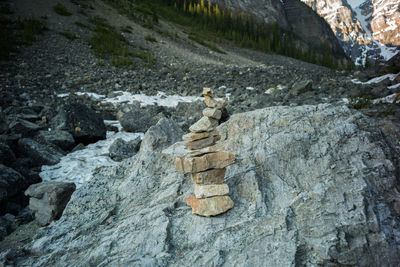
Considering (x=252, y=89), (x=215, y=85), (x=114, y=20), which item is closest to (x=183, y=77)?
(x=215, y=85)

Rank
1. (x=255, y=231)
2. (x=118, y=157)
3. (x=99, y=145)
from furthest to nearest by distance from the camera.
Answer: (x=99, y=145)
(x=118, y=157)
(x=255, y=231)

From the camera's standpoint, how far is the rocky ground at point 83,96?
8031 mm

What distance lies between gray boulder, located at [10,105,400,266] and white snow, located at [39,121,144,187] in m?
2.29

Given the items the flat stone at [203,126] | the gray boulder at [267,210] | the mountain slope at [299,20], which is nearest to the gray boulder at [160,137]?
the gray boulder at [267,210]

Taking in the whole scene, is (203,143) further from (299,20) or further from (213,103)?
(299,20)

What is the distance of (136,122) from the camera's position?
511 inches

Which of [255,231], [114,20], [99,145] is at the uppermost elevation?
[114,20]

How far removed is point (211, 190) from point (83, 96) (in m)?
15.1

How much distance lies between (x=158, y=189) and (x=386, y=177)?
16.0ft

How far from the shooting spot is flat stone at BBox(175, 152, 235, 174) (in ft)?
16.6

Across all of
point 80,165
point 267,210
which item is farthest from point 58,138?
point 267,210

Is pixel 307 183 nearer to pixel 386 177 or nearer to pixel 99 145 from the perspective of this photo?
pixel 386 177

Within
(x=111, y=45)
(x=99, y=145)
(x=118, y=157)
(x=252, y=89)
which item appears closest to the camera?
(x=118, y=157)

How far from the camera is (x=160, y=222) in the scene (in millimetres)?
4957
